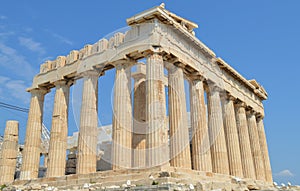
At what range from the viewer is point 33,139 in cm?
2805

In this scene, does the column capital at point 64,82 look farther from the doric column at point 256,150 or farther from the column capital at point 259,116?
the column capital at point 259,116

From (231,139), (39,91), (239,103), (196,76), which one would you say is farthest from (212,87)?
(39,91)

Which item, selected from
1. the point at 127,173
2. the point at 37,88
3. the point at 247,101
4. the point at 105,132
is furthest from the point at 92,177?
the point at 105,132

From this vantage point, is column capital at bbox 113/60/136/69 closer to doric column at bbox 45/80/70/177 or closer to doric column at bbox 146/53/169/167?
doric column at bbox 146/53/169/167

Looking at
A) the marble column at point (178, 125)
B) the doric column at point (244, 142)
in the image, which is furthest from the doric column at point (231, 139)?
A: the marble column at point (178, 125)

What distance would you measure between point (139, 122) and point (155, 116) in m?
Answer: 6.19

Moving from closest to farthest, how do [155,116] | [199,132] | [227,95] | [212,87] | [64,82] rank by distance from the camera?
[155,116] → [199,132] → [64,82] → [212,87] → [227,95]

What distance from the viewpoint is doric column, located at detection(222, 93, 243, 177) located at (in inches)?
1123

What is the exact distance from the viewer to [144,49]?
21.8m

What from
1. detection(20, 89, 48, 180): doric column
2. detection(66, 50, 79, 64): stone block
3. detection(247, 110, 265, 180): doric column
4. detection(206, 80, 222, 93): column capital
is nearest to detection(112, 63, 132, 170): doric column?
detection(66, 50, 79, 64): stone block

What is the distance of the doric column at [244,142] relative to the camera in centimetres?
3031

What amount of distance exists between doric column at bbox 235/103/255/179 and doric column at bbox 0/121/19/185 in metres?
21.6

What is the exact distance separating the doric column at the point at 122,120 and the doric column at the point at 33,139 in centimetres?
998

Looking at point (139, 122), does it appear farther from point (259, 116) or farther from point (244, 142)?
point (259, 116)
